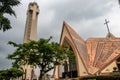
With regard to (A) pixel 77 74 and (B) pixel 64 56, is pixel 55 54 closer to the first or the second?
(B) pixel 64 56

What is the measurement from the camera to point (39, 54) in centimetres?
2741

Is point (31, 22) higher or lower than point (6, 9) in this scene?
higher

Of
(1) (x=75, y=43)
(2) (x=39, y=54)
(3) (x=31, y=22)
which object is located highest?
(3) (x=31, y=22)

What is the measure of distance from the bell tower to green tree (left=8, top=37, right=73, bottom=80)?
140ft

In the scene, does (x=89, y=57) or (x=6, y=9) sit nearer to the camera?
(x=6, y=9)

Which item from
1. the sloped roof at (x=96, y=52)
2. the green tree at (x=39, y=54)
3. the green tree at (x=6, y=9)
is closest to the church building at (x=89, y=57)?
the sloped roof at (x=96, y=52)

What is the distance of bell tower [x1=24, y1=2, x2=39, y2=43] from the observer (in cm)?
7169

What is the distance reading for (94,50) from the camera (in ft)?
141

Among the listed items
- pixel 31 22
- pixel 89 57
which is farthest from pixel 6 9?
pixel 31 22

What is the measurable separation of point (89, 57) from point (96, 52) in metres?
2.09

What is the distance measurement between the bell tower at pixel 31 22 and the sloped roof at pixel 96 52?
27.6m

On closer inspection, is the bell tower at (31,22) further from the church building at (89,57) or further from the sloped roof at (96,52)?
the sloped roof at (96,52)

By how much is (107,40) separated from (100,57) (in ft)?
23.2

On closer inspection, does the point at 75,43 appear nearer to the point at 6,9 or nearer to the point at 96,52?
the point at 96,52
